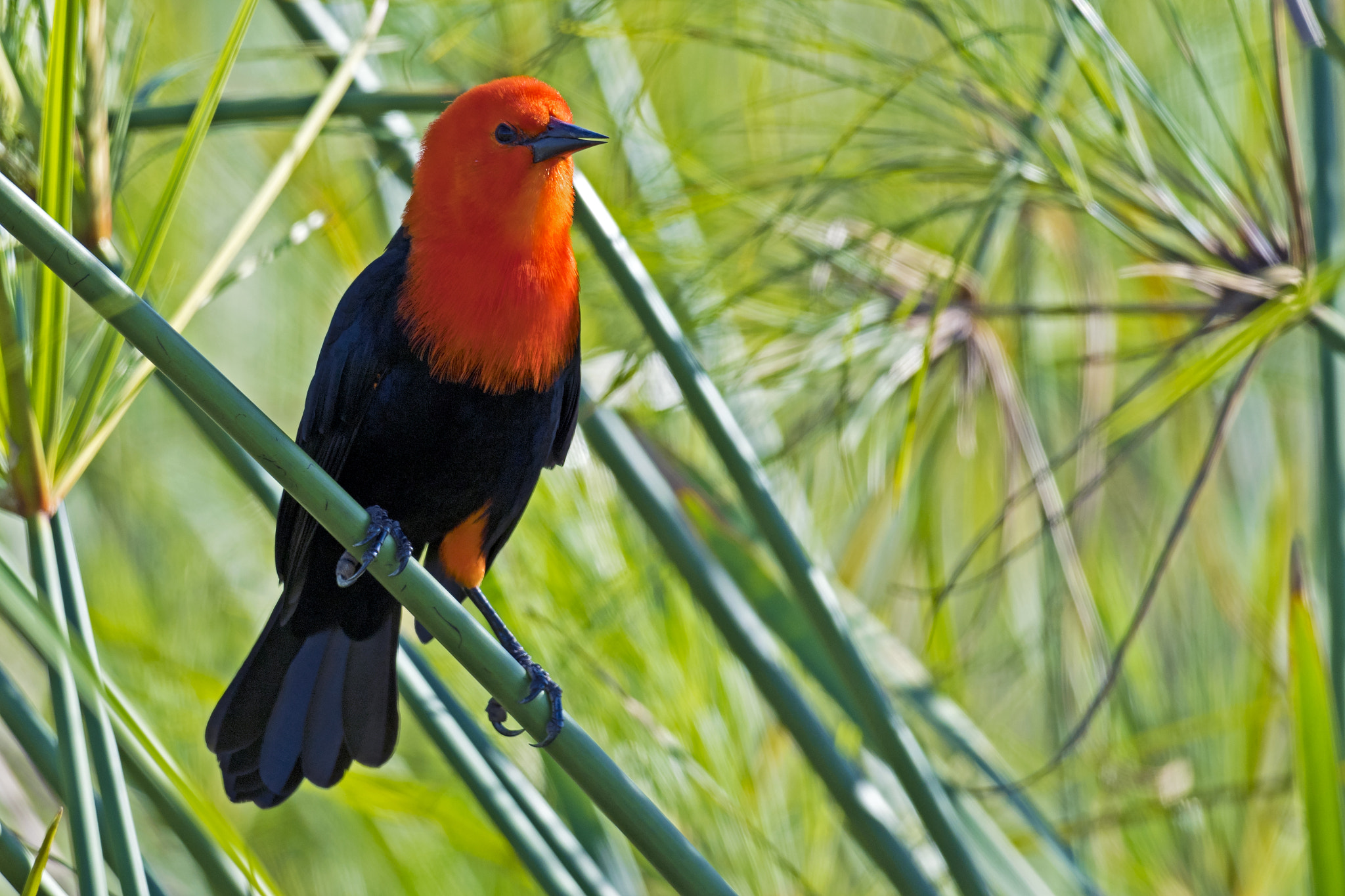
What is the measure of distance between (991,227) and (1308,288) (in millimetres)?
531

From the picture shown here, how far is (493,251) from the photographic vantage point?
1.42 m

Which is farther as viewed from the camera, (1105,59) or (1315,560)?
(1315,560)

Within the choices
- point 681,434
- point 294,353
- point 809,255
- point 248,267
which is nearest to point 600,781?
point 248,267

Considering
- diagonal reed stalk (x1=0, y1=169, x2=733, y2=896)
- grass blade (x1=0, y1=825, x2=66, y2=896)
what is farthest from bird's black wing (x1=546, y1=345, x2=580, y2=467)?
grass blade (x1=0, y1=825, x2=66, y2=896)

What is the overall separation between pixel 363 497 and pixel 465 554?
0.60 feet

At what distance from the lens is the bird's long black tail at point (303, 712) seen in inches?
57.5

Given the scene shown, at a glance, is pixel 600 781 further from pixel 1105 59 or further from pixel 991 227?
pixel 991 227

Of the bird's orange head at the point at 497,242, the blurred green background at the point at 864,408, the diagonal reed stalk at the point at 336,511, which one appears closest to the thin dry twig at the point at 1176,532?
the blurred green background at the point at 864,408

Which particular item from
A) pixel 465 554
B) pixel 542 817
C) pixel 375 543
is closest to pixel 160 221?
pixel 375 543

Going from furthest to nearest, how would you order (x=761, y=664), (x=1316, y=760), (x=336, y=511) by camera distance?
1. (x=761, y=664)
2. (x=336, y=511)
3. (x=1316, y=760)

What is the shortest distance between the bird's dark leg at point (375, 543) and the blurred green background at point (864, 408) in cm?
17

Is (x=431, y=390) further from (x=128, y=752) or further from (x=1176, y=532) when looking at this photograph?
(x=1176, y=532)

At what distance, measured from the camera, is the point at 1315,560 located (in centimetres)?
252

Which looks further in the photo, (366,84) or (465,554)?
(465,554)
